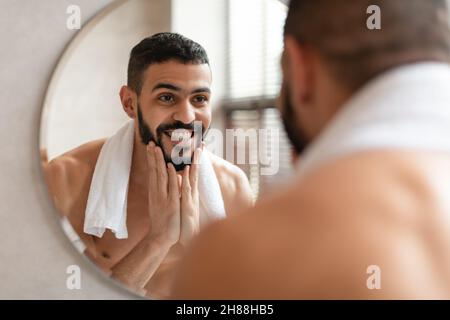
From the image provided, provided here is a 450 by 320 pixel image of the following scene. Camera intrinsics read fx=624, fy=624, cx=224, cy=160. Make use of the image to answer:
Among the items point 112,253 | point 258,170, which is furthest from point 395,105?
point 112,253

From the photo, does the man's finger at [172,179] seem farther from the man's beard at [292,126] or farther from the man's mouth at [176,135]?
the man's beard at [292,126]

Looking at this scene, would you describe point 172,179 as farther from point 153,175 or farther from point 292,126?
point 292,126

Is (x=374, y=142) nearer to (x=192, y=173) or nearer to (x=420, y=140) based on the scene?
(x=420, y=140)

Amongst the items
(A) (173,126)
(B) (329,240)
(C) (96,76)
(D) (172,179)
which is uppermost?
(C) (96,76)

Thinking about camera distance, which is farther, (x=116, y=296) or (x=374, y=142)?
(x=116, y=296)

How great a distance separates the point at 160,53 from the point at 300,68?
2.50ft

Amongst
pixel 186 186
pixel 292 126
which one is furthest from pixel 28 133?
pixel 292 126

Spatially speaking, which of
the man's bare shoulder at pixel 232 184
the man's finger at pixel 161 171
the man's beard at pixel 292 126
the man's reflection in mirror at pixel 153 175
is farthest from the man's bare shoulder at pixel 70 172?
the man's beard at pixel 292 126

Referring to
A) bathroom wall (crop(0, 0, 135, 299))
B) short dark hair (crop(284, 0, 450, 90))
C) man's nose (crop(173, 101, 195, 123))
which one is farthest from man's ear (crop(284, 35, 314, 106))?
bathroom wall (crop(0, 0, 135, 299))

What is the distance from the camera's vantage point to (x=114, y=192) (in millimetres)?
1274

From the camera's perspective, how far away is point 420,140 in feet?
1.56

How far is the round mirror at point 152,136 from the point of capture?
1.27m

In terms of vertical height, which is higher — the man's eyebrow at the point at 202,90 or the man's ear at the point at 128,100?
the man's eyebrow at the point at 202,90

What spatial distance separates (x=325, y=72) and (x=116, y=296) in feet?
3.04
